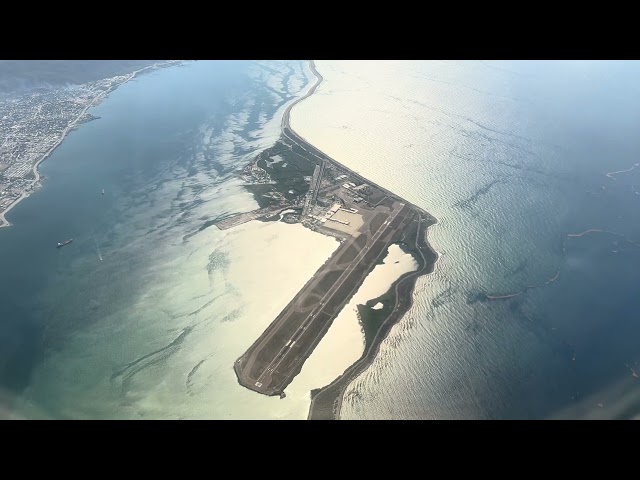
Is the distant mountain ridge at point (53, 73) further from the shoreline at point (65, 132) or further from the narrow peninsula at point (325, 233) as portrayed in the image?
the narrow peninsula at point (325, 233)

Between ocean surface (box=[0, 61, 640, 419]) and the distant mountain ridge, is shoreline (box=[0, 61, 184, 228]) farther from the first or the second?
the distant mountain ridge

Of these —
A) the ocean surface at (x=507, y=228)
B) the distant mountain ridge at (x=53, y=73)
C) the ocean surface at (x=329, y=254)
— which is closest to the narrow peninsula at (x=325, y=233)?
the ocean surface at (x=329, y=254)

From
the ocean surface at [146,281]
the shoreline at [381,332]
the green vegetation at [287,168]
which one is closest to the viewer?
the shoreline at [381,332]

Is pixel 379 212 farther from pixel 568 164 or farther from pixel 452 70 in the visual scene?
pixel 452 70

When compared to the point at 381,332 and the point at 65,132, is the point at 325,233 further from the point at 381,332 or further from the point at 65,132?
the point at 65,132

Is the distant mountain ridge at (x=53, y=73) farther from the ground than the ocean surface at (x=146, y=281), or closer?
closer

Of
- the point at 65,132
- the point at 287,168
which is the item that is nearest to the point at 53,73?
the point at 65,132
